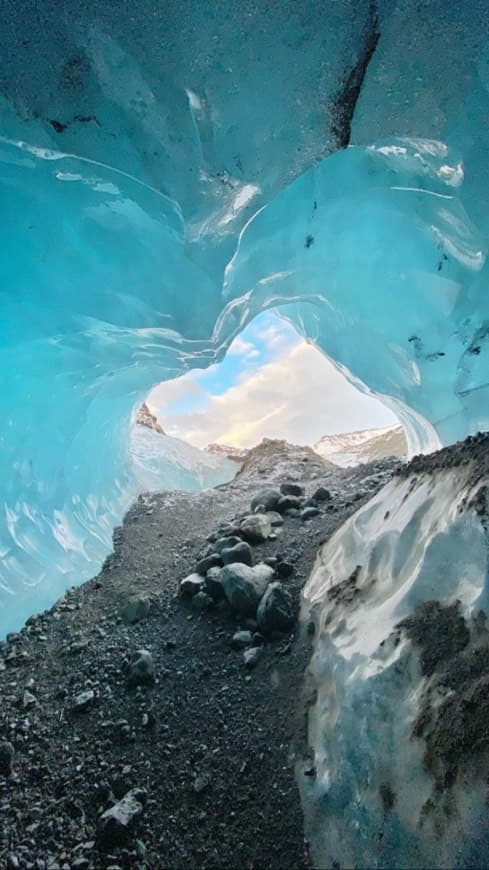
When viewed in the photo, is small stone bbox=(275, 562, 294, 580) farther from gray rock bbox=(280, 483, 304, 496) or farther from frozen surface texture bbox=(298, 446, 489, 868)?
gray rock bbox=(280, 483, 304, 496)

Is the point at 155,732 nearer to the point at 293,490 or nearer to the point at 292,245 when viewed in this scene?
the point at 293,490

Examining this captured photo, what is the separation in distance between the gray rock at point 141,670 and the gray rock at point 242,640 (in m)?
0.57

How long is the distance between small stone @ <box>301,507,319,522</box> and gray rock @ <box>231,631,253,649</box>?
1982mm

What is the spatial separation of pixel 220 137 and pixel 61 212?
4.58 feet

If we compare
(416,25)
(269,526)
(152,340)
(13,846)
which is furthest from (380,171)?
(13,846)

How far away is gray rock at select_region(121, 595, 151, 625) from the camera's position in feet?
11.7

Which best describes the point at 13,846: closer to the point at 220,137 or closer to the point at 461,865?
the point at 461,865

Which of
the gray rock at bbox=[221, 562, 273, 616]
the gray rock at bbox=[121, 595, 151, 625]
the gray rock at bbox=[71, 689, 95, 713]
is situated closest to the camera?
the gray rock at bbox=[71, 689, 95, 713]

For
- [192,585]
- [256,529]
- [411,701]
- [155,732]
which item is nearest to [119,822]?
[155,732]

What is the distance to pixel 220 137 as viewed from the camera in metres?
3.08

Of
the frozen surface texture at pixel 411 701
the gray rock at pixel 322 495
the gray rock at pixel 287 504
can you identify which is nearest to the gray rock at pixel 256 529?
the gray rock at pixel 287 504

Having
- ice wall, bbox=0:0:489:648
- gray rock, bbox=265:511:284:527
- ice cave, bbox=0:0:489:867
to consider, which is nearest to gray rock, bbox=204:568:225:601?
ice cave, bbox=0:0:489:867

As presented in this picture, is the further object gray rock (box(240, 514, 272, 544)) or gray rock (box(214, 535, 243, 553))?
gray rock (box(240, 514, 272, 544))

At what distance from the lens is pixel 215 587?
3.44 meters
